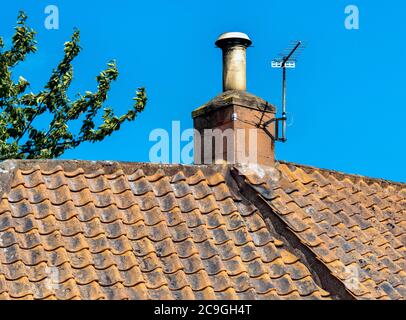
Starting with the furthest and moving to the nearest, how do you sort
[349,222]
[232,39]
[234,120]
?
[232,39] < [234,120] < [349,222]

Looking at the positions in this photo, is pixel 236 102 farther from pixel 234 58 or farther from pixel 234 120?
pixel 234 58

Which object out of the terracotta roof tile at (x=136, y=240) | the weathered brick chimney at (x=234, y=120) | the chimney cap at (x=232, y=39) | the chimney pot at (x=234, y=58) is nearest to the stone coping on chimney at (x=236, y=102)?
the weathered brick chimney at (x=234, y=120)

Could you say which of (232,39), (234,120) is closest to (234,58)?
(232,39)

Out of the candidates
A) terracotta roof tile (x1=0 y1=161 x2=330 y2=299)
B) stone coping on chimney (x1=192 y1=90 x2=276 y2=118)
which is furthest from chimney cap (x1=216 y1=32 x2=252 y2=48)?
terracotta roof tile (x1=0 y1=161 x2=330 y2=299)

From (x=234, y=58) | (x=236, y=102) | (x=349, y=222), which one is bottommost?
(x=349, y=222)

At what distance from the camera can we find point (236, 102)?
595 inches

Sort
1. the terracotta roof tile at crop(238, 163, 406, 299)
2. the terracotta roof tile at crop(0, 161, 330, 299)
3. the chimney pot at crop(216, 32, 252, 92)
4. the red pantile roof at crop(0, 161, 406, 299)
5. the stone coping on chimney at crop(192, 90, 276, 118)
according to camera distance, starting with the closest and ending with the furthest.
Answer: the terracotta roof tile at crop(0, 161, 330, 299) < the red pantile roof at crop(0, 161, 406, 299) < the terracotta roof tile at crop(238, 163, 406, 299) < the stone coping on chimney at crop(192, 90, 276, 118) < the chimney pot at crop(216, 32, 252, 92)

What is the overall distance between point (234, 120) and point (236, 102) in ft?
0.77

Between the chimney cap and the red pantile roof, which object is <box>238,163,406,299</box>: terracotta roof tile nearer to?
the red pantile roof

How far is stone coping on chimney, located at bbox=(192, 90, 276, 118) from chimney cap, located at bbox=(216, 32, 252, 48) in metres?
0.69

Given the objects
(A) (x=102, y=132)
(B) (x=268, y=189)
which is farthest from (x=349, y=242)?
(A) (x=102, y=132)

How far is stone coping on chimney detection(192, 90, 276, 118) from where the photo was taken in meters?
15.2

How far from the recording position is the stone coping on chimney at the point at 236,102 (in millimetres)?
15172
